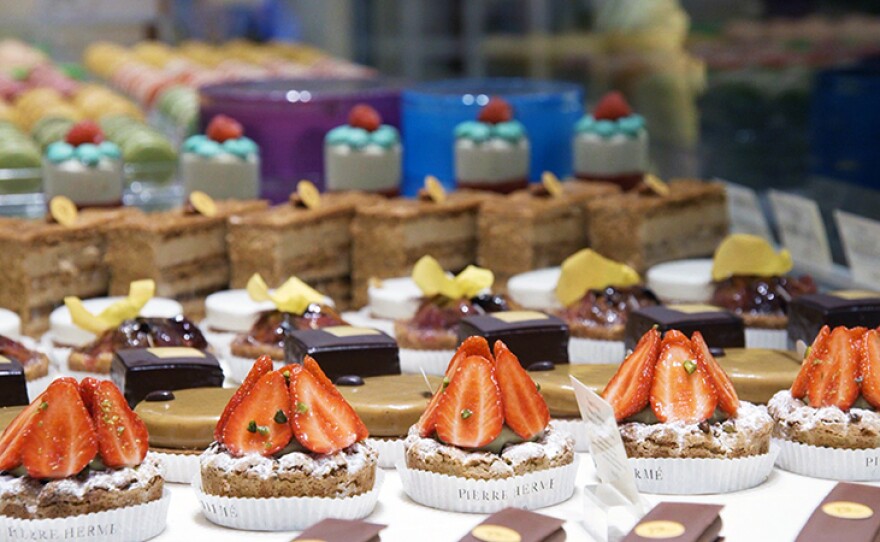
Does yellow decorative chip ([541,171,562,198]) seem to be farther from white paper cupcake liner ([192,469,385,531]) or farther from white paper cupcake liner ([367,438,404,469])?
white paper cupcake liner ([192,469,385,531])

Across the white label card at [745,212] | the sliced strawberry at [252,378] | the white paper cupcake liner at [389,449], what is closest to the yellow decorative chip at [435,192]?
the white label card at [745,212]

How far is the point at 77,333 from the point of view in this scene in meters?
4.30

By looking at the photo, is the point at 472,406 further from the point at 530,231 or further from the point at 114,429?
the point at 530,231

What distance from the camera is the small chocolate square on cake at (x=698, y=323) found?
145 inches

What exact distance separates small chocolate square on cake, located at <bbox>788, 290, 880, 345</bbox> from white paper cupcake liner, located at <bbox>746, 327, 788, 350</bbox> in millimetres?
284

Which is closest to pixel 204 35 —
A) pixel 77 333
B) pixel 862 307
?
pixel 77 333

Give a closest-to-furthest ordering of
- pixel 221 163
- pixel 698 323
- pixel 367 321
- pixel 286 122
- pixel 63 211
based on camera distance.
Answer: pixel 698 323
pixel 367 321
pixel 63 211
pixel 221 163
pixel 286 122

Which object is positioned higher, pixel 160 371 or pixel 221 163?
pixel 221 163

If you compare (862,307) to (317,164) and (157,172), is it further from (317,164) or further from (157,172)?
(157,172)

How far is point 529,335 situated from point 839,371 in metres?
0.84

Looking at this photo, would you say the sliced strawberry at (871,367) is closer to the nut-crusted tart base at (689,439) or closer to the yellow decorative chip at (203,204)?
the nut-crusted tart base at (689,439)

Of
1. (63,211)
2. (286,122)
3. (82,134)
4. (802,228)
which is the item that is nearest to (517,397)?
(802,228)

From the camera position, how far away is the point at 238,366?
162 inches

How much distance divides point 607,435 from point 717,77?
12.4 ft
